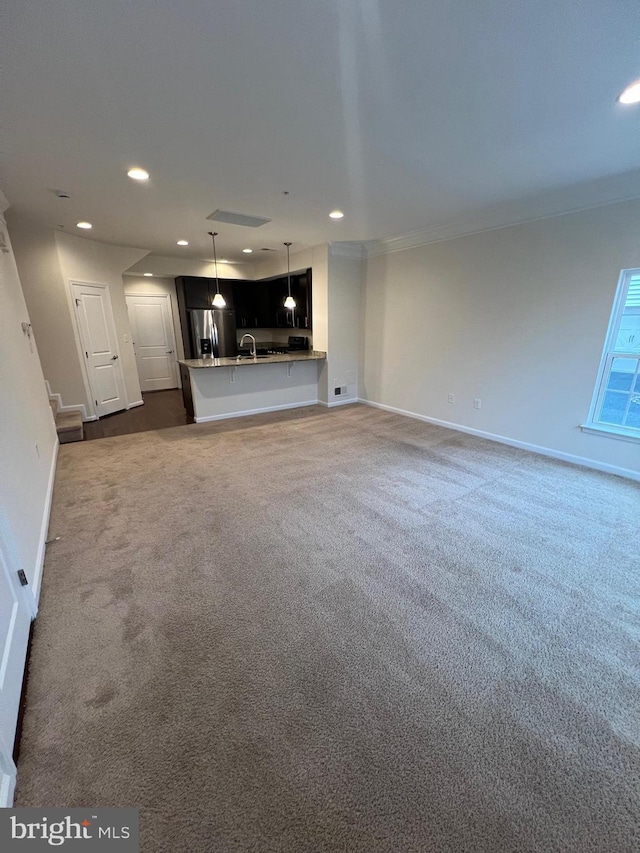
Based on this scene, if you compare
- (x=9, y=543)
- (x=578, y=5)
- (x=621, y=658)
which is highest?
(x=578, y=5)

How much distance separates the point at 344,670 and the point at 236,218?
4342 mm

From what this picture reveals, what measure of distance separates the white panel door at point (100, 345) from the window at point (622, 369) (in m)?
6.48

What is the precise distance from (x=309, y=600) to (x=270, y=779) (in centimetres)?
77

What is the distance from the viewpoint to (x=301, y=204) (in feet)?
11.3

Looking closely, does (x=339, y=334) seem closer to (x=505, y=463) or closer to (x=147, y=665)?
(x=505, y=463)

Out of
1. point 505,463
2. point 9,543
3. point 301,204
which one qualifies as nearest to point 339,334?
point 301,204

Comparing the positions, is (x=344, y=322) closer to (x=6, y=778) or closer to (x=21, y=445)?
(x=21, y=445)

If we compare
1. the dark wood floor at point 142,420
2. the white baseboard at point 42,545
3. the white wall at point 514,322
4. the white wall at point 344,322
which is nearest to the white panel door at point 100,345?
the dark wood floor at point 142,420

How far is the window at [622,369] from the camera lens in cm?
308

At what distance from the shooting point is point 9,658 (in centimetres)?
135

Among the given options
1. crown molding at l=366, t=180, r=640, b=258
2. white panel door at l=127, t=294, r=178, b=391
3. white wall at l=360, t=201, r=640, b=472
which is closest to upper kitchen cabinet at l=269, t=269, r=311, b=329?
white wall at l=360, t=201, r=640, b=472

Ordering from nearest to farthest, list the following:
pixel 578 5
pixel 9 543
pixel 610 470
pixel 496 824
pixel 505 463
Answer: pixel 496 824
pixel 578 5
pixel 9 543
pixel 610 470
pixel 505 463

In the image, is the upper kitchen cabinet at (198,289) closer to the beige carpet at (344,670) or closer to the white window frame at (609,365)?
the beige carpet at (344,670)

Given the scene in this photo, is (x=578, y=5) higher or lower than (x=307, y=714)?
higher
